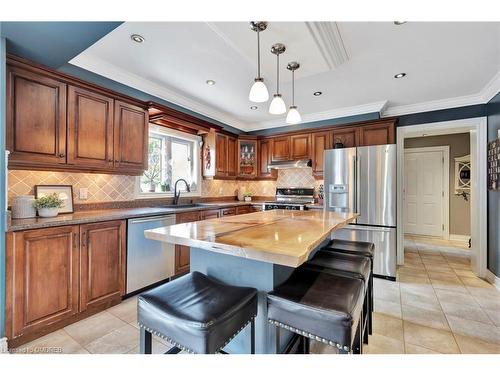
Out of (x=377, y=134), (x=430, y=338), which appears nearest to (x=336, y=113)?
(x=377, y=134)

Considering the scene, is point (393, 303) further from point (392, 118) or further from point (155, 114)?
point (155, 114)

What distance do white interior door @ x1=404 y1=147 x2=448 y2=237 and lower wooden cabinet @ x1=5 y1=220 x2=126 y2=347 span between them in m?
6.36

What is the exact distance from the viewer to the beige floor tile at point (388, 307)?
2352 mm

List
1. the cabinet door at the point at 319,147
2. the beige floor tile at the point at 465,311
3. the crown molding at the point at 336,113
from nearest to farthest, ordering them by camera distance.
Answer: the beige floor tile at the point at 465,311 → the crown molding at the point at 336,113 → the cabinet door at the point at 319,147

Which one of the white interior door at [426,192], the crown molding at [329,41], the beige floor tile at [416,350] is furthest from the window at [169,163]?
the white interior door at [426,192]

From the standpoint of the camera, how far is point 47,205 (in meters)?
2.10

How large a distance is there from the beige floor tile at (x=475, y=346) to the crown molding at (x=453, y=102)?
2.84m

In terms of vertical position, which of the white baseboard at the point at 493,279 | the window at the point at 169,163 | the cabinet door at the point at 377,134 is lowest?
the white baseboard at the point at 493,279

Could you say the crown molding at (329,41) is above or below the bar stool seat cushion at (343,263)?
above

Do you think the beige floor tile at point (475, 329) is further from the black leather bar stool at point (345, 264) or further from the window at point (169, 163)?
the window at point (169, 163)

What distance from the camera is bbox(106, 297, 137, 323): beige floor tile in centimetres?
221

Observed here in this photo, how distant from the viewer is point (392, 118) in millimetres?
3568
